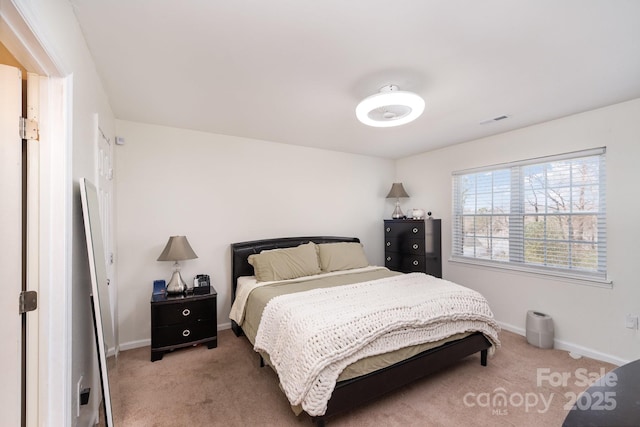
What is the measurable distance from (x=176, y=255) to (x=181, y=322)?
69 centimetres

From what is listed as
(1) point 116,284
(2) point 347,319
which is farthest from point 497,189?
(1) point 116,284

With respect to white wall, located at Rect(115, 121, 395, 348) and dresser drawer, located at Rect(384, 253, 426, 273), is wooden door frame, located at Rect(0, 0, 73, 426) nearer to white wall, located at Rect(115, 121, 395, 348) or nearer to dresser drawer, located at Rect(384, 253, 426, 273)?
white wall, located at Rect(115, 121, 395, 348)

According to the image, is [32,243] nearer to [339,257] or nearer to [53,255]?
[53,255]

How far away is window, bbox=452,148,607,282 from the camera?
283 cm

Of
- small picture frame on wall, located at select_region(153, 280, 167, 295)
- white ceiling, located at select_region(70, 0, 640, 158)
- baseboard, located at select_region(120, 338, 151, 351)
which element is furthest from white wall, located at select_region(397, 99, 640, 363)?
baseboard, located at select_region(120, 338, 151, 351)

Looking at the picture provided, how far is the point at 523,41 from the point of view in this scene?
1.68 meters

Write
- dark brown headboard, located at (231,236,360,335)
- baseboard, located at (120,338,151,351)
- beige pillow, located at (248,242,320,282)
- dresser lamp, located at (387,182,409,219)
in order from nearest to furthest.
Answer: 1. baseboard, located at (120,338,151,351)
2. beige pillow, located at (248,242,320,282)
3. dark brown headboard, located at (231,236,360,335)
4. dresser lamp, located at (387,182,409,219)

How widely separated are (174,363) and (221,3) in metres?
2.95

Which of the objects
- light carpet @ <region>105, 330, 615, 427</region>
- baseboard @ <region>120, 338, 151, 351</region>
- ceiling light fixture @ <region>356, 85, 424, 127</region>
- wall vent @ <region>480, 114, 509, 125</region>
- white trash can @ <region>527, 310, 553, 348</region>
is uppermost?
wall vent @ <region>480, 114, 509, 125</region>

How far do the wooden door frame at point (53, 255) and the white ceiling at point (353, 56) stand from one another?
566 millimetres

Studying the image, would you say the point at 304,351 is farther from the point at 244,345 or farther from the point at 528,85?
the point at 528,85

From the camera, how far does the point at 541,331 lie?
2.92 meters

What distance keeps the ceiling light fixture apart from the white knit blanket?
1504mm

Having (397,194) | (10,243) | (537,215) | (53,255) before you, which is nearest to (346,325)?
(53,255)
